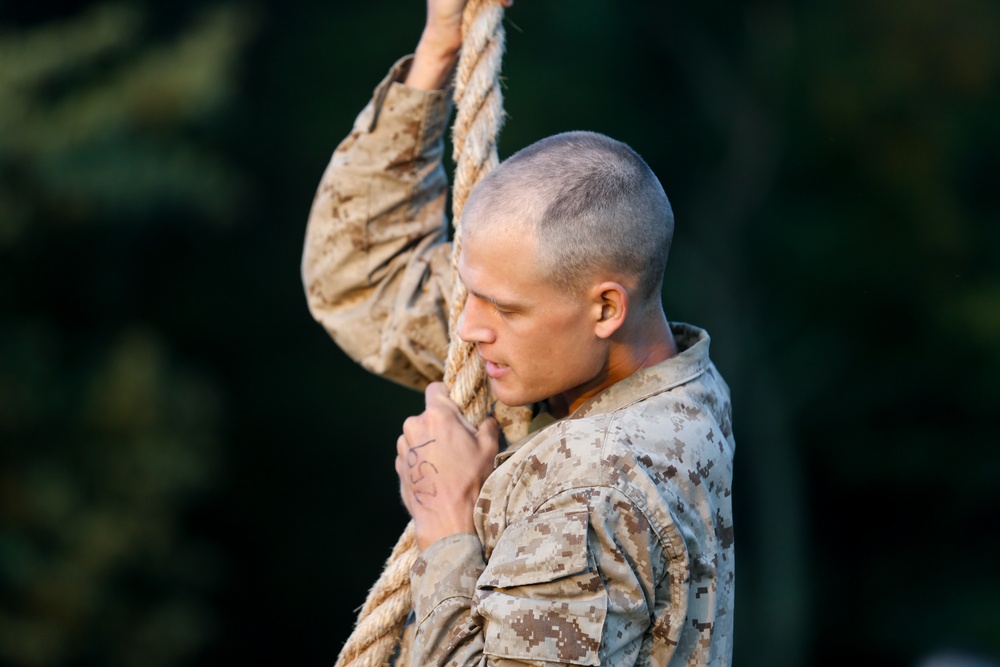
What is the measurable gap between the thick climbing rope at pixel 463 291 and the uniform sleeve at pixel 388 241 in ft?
0.60

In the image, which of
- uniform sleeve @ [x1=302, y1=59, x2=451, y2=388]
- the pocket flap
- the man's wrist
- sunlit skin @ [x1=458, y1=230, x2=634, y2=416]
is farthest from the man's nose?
the man's wrist

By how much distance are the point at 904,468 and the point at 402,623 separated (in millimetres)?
7043

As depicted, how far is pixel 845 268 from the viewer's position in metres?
8.12

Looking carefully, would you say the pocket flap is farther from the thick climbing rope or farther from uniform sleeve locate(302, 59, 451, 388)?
uniform sleeve locate(302, 59, 451, 388)

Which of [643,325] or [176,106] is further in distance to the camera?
[176,106]

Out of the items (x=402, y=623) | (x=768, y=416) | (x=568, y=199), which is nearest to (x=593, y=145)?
(x=568, y=199)

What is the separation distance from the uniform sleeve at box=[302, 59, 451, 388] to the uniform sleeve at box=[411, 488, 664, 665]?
586mm

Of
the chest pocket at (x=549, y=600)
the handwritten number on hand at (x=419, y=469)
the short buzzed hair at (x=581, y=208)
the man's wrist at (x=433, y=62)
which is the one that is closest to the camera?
the chest pocket at (x=549, y=600)

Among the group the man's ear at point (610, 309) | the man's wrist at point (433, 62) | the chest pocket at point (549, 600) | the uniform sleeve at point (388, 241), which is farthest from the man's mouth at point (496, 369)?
the man's wrist at point (433, 62)

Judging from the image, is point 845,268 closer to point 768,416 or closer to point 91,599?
point 768,416

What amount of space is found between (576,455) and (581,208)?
27 cm

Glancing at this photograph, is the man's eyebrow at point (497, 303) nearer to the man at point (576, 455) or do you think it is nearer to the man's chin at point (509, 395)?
the man at point (576, 455)

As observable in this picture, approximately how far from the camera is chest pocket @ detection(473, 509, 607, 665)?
1185 millimetres

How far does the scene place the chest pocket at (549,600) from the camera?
118 centimetres
